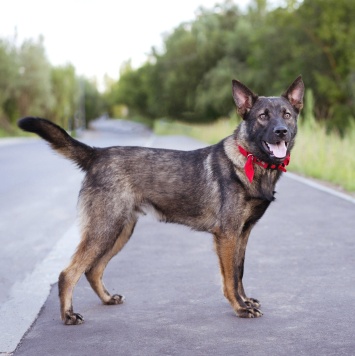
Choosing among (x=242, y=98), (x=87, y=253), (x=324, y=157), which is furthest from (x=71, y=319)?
(x=324, y=157)

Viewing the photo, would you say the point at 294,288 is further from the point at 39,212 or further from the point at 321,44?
the point at 321,44

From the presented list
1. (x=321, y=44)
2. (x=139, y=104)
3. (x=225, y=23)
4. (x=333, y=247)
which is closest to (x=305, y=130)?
(x=333, y=247)

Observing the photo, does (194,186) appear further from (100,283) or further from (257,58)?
(257,58)

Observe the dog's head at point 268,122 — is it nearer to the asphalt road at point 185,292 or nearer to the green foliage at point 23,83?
the asphalt road at point 185,292

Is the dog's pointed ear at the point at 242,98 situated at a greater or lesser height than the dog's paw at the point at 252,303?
greater

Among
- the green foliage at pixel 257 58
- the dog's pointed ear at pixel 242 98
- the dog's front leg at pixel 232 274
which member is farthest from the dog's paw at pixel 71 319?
the green foliage at pixel 257 58

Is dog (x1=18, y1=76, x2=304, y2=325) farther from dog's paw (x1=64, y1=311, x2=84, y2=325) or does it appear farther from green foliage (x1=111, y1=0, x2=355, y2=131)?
green foliage (x1=111, y1=0, x2=355, y2=131)

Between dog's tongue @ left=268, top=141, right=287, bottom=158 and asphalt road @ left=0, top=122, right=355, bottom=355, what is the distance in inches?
45.7

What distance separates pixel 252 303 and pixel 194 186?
99 centimetres

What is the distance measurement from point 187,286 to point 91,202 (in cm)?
129

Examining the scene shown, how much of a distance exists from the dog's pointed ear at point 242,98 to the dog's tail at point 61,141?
3.83ft

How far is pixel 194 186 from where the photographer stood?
530 cm

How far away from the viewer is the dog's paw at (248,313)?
4.94 m

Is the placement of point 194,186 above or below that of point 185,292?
above
